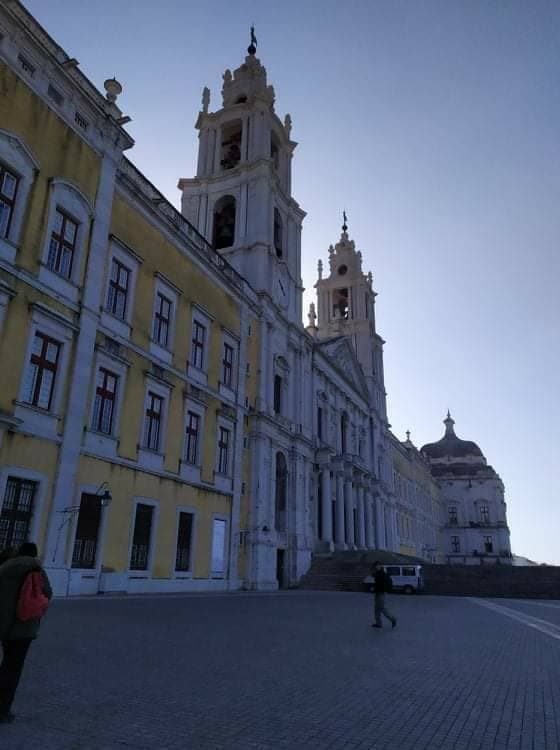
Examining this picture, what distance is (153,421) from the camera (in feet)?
68.3

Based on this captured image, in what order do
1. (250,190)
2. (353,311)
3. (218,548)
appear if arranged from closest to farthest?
(218,548) → (250,190) → (353,311)

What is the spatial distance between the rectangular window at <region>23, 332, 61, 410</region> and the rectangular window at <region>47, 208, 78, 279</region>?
2.29m

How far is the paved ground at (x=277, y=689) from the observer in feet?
14.8

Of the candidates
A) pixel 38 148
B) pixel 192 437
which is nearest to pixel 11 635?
pixel 38 148

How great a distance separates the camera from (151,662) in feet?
23.1

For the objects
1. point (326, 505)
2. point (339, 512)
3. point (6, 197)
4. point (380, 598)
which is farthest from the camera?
point (339, 512)

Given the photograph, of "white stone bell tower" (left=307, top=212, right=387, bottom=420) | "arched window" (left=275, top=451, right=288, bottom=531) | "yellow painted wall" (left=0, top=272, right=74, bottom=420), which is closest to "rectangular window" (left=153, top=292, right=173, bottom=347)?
"yellow painted wall" (left=0, top=272, right=74, bottom=420)

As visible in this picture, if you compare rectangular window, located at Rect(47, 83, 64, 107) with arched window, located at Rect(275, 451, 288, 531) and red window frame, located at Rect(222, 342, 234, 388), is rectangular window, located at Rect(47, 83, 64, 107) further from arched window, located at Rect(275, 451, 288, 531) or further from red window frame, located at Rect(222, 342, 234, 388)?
arched window, located at Rect(275, 451, 288, 531)

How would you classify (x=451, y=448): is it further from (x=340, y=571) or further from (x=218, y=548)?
(x=218, y=548)

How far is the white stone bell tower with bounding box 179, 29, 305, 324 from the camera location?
3272cm

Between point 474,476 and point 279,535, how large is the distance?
218 feet

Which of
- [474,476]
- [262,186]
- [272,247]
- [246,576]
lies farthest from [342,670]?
[474,476]

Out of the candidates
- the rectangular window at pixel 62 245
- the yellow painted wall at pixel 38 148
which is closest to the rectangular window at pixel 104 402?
the rectangular window at pixel 62 245

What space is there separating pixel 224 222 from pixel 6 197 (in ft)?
66.2
